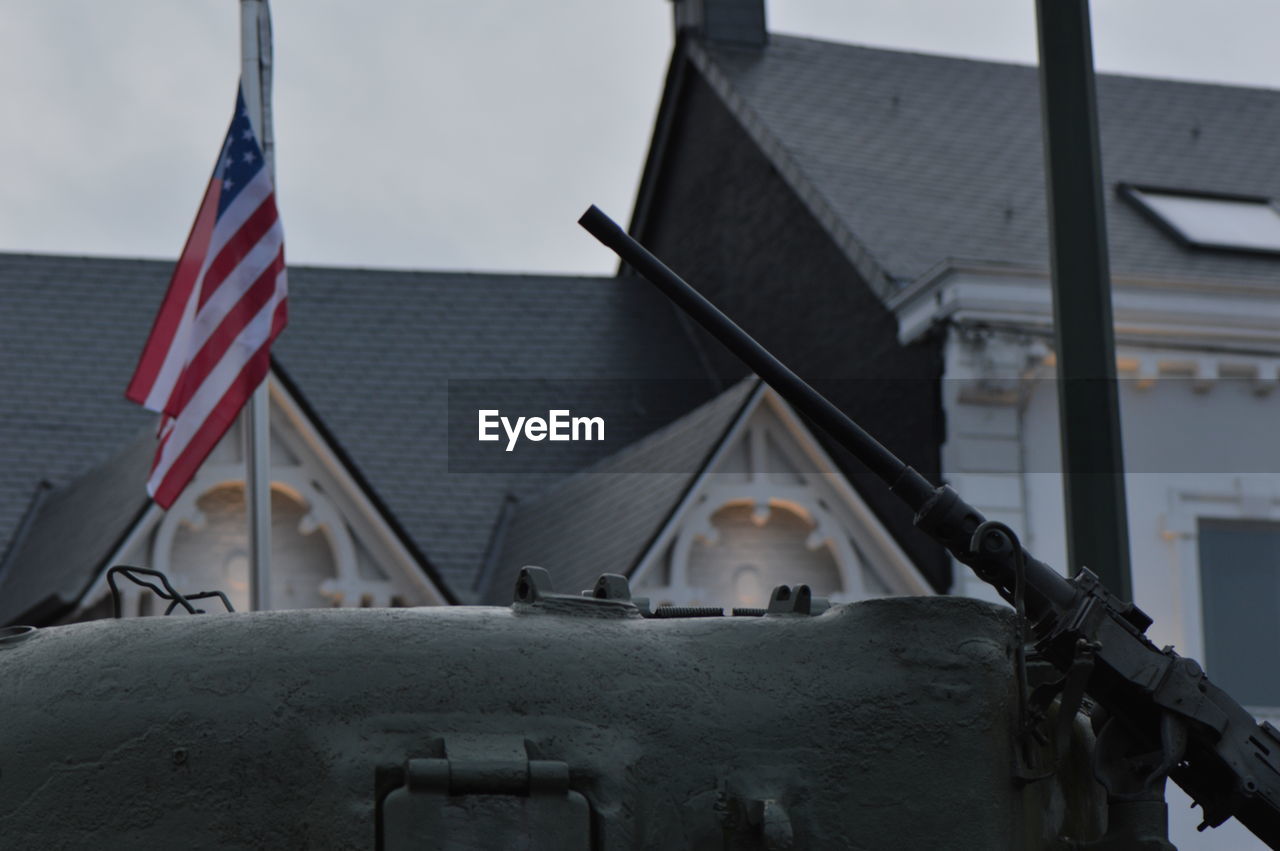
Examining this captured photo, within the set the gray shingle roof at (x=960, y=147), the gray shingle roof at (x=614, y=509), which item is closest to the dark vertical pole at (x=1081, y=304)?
the gray shingle roof at (x=614, y=509)

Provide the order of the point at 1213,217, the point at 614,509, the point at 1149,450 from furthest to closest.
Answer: the point at 1213,217
the point at 614,509
the point at 1149,450

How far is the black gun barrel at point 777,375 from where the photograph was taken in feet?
17.0

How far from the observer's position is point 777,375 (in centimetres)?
528

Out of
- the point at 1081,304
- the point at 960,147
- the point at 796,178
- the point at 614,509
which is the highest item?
the point at 960,147

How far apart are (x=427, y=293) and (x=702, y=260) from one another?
9.05 ft

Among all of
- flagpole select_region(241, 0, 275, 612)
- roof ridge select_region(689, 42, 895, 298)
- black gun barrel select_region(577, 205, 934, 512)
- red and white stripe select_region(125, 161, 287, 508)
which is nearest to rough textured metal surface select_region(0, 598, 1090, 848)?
black gun barrel select_region(577, 205, 934, 512)

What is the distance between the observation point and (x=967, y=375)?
65.8ft

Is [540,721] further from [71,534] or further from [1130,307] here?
[1130,307]

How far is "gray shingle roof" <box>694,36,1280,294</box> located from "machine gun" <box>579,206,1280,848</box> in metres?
14.9

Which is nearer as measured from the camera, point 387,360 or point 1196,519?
point 1196,519

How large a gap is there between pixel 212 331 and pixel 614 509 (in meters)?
7.76

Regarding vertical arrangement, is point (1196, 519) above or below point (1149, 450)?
below

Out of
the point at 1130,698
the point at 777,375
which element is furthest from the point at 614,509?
the point at 1130,698

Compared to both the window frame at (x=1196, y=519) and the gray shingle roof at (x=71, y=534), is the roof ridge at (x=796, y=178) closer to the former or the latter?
the window frame at (x=1196, y=519)
